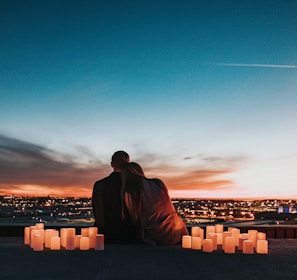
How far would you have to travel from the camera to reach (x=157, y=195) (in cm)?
1124

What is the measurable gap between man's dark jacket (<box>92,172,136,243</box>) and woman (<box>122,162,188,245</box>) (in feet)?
0.56

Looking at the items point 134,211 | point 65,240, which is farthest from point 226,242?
point 65,240

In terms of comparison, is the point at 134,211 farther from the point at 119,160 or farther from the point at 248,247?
the point at 248,247

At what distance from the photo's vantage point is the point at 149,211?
36.2ft

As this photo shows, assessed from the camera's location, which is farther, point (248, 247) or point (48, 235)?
point (48, 235)

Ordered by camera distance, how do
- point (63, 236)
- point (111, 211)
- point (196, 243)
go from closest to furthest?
1. point (63, 236)
2. point (196, 243)
3. point (111, 211)

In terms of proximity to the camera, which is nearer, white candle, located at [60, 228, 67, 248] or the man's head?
white candle, located at [60, 228, 67, 248]

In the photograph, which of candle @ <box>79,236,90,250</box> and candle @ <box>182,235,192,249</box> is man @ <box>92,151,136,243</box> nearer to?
candle @ <box>182,235,192,249</box>

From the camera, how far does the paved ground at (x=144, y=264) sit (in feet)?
21.1

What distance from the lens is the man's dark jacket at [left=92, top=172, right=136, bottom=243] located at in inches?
430

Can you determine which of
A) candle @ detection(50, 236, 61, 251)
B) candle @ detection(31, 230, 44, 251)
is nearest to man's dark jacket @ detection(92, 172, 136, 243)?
candle @ detection(50, 236, 61, 251)

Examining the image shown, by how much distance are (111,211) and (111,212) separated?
0.02m

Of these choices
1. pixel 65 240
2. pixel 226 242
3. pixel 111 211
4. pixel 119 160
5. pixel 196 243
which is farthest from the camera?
pixel 119 160

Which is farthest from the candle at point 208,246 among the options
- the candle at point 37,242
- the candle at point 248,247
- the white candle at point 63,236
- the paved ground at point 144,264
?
the candle at point 37,242
